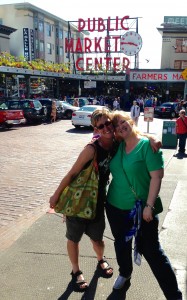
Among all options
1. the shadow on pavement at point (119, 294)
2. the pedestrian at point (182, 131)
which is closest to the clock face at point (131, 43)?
the pedestrian at point (182, 131)

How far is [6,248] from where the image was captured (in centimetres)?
383

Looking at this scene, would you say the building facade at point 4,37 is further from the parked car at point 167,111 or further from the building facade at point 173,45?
the parked car at point 167,111

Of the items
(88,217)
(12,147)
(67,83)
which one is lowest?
(12,147)

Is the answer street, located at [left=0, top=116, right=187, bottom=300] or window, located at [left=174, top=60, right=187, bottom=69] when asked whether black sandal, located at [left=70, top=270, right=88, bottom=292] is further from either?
window, located at [left=174, top=60, right=187, bottom=69]

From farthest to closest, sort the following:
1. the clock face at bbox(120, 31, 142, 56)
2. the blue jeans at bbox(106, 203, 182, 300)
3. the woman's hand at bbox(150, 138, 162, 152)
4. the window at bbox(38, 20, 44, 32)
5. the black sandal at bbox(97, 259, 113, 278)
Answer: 1. the window at bbox(38, 20, 44, 32)
2. the clock face at bbox(120, 31, 142, 56)
3. the black sandal at bbox(97, 259, 113, 278)
4. the blue jeans at bbox(106, 203, 182, 300)
5. the woman's hand at bbox(150, 138, 162, 152)

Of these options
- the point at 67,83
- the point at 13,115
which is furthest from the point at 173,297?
the point at 67,83

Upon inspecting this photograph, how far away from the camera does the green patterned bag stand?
2.71 meters

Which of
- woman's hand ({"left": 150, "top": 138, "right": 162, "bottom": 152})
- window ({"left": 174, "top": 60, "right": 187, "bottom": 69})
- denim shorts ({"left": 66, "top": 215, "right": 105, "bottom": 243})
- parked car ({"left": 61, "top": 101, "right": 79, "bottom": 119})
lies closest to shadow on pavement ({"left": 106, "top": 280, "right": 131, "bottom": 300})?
denim shorts ({"left": 66, "top": 215, "right": 105, "bottom": 243})

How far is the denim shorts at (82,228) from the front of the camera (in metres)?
2.86

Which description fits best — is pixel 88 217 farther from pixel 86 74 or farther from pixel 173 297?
pixel 86 74

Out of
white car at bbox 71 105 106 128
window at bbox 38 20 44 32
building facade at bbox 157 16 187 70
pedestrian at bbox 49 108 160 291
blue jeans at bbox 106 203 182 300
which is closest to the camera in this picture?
blue jeans at bbox 106 203 182 300

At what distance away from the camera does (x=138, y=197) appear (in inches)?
99.7

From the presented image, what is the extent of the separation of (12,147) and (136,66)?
27.6 m

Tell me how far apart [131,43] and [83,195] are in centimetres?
3160
